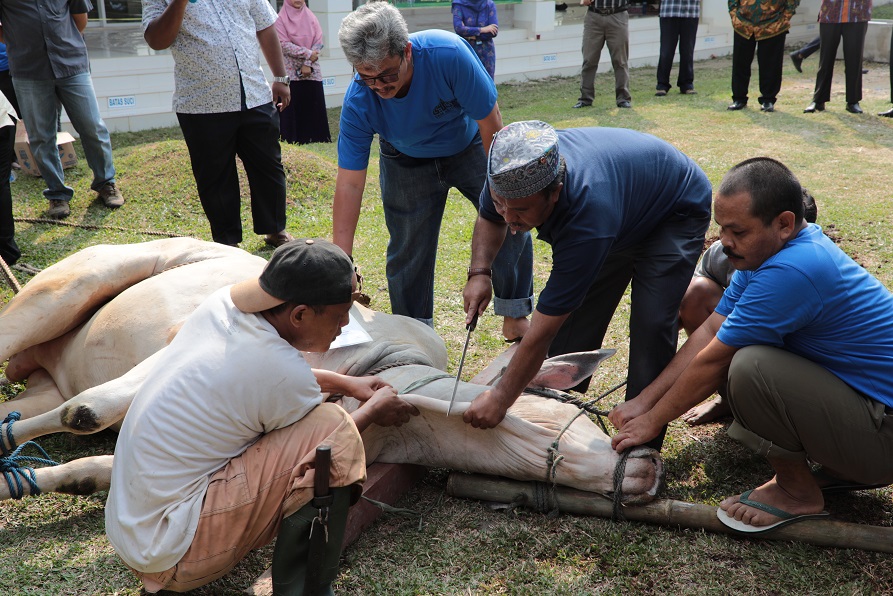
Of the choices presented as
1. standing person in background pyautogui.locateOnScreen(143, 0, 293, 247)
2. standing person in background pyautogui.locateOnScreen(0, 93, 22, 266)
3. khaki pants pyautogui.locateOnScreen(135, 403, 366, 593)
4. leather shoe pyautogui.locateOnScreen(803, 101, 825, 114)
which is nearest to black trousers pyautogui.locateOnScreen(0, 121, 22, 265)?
standing person in background pyautogui.locateOnScreen(0, 93, 22, 266)

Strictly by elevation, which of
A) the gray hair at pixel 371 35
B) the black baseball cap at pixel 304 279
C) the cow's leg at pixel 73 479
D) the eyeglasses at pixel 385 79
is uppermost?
the gray hair at pixel 371 35

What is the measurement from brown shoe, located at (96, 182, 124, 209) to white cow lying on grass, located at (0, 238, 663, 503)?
3.32 meters

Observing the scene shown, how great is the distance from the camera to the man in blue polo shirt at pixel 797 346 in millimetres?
2699

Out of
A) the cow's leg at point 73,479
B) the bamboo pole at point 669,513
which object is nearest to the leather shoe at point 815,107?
the bamboo pole at point 669,513

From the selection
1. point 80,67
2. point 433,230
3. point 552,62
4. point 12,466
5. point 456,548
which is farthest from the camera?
point 552,62

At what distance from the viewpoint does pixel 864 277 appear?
2.81 meters

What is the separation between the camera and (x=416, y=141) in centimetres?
407

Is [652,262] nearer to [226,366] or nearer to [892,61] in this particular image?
[226,366]

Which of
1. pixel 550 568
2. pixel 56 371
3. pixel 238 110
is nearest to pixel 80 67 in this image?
pixel 238 110

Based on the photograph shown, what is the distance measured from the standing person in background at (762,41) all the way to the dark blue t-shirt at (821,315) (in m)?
9.18

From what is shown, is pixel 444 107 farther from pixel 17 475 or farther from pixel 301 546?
pixel 17 475

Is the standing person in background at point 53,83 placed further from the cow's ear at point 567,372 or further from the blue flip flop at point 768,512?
A: the blue flip flop at point 768,512

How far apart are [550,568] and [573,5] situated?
1555cm

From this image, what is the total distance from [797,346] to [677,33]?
10.8m
